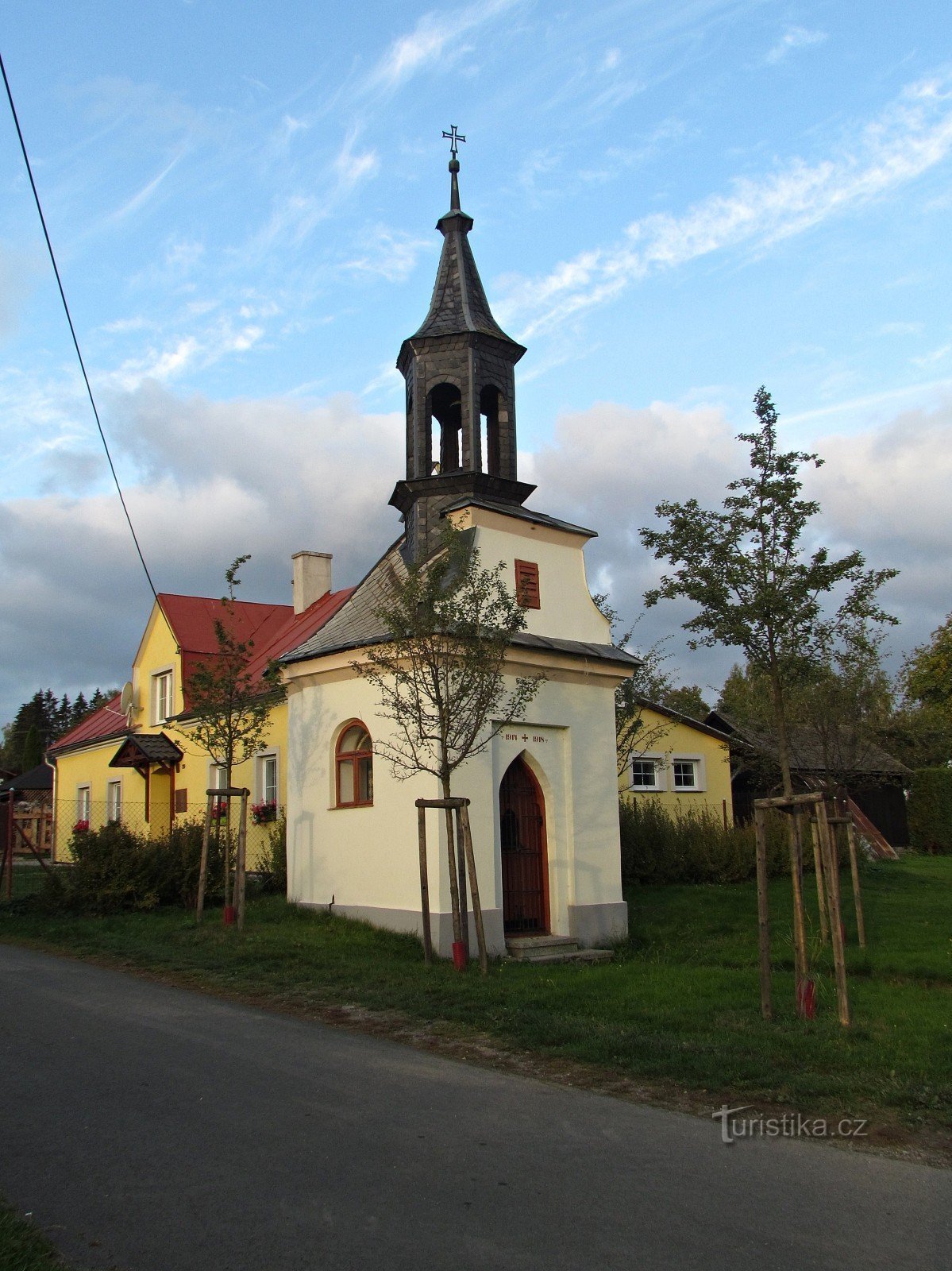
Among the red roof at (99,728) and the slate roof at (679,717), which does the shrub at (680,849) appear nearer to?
the slate roof at (679,717)

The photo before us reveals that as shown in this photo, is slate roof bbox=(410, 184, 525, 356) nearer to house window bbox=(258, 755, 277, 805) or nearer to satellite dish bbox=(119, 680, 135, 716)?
house window bbox=(258, 755, 277, 805)

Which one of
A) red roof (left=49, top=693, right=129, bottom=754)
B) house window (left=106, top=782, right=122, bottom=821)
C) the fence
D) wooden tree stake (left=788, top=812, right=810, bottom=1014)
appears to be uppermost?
red roof (left=49, top=693, right=129, bottom=754)

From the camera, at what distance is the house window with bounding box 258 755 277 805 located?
22380 millimetres

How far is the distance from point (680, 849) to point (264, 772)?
30.4 feet

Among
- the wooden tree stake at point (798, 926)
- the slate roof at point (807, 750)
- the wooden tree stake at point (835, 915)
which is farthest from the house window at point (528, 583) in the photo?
the wooden tree stake at point (798, 926)

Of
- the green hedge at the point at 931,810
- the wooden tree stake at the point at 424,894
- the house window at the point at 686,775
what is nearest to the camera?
the wooden tree stake at the point at 424,894

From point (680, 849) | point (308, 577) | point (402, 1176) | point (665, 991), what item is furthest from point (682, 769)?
point (402, 1176)

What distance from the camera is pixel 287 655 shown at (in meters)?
17.4

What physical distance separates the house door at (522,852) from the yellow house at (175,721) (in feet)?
25.0

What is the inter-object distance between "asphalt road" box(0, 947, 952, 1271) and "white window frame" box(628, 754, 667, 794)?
20992 mm

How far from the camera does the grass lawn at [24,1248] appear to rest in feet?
14.4

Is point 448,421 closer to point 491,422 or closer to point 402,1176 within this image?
point 491,422

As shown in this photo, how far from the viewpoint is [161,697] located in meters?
27.9

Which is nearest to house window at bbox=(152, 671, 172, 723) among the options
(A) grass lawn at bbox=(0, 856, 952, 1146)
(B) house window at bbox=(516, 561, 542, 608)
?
(A) grass lawn at bbox=(0, 856, 952, 1146)
